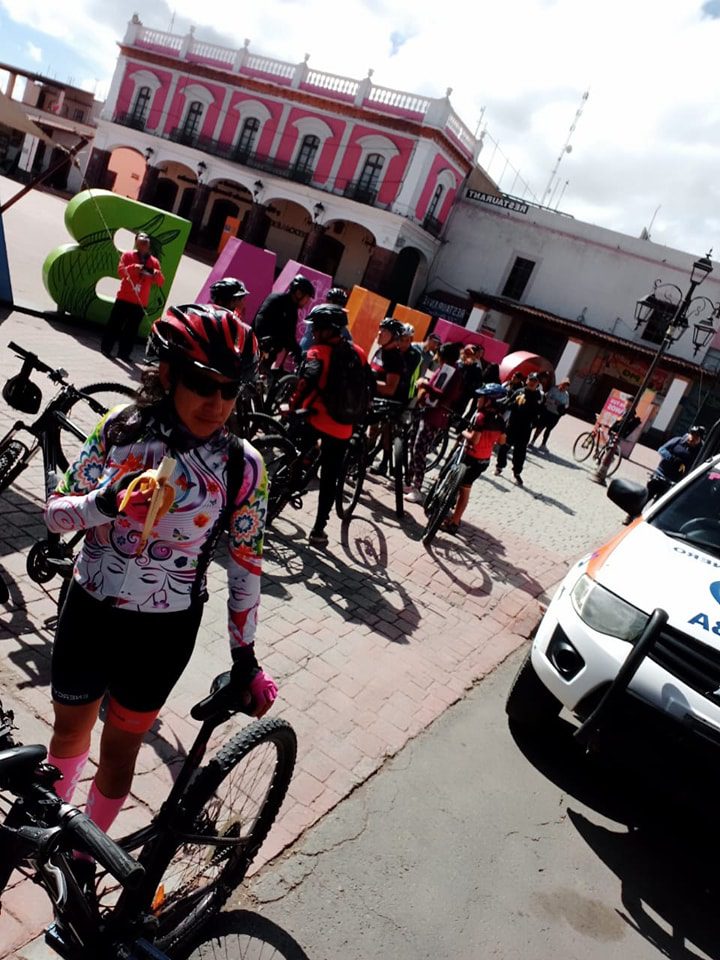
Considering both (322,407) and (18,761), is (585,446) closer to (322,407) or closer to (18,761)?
(322,407)

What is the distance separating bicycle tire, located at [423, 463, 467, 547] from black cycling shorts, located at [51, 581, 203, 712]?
5517 mm

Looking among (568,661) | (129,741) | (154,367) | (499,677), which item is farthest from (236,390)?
(499,677)

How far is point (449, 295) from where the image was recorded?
36250mm

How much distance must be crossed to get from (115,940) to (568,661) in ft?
9.51

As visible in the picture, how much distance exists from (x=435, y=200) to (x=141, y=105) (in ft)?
60.2

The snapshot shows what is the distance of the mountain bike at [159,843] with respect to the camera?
1.55 m

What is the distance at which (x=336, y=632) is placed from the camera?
526cm

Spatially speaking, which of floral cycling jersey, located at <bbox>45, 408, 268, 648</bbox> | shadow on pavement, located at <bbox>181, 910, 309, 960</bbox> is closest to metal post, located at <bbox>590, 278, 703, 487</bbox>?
shadow on pavement, located at <bbox>181, 910, 309, 960</bbox>

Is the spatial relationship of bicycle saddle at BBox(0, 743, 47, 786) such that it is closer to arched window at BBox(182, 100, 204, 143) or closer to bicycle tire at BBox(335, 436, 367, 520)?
bicycle tire at BBox(335, 436, 367, 520)

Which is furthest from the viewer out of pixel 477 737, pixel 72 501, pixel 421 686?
pixel 421 686

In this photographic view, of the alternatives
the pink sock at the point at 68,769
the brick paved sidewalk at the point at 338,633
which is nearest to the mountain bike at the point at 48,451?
the brick paved sidewalk at the point at 338,633

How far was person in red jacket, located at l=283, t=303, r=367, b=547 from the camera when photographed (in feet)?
18.6

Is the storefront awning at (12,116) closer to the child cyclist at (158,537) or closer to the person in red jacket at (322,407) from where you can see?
A: the person in red jacket at (322,407)

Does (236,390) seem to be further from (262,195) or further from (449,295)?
(262,195)
